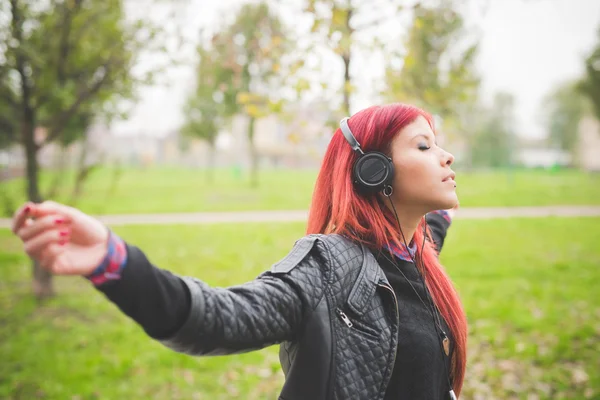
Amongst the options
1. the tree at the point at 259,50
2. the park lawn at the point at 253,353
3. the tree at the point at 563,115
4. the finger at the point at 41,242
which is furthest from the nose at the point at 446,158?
the tree at the point at 563,115

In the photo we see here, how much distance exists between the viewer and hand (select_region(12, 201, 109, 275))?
2.56 feet

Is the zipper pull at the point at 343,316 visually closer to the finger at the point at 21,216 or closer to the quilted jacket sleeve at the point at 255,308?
the quilted jacket sleeve at the point at 255,308

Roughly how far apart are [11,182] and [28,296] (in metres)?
1.65

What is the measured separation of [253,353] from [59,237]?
13.4ft

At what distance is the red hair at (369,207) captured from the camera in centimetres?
146

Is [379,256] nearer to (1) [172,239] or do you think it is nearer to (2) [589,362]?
(2) [589,362]

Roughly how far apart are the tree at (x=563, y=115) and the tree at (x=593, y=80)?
22541 millimetres

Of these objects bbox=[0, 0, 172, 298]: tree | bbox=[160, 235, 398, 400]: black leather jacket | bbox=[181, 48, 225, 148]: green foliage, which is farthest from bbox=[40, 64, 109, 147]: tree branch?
bbox=[181, 48, 225, 148]: green foliage

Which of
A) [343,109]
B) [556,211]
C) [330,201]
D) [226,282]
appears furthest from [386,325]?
[556,211]

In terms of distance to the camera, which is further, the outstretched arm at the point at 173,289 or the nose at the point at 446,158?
the nose at the point at 446,158

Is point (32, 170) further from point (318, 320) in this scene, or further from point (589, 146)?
point (589, 146)

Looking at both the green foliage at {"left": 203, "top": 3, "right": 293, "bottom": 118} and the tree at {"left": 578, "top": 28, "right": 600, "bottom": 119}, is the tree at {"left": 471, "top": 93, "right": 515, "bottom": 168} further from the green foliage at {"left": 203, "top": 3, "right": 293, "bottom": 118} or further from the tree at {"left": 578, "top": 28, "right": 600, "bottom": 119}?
the green foliage at {"left": 203, "top": 3, "right": 293, "bottom": 118}

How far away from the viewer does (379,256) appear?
4.82 ft

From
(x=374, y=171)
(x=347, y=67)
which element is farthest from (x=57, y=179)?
(x=374, y=171)
